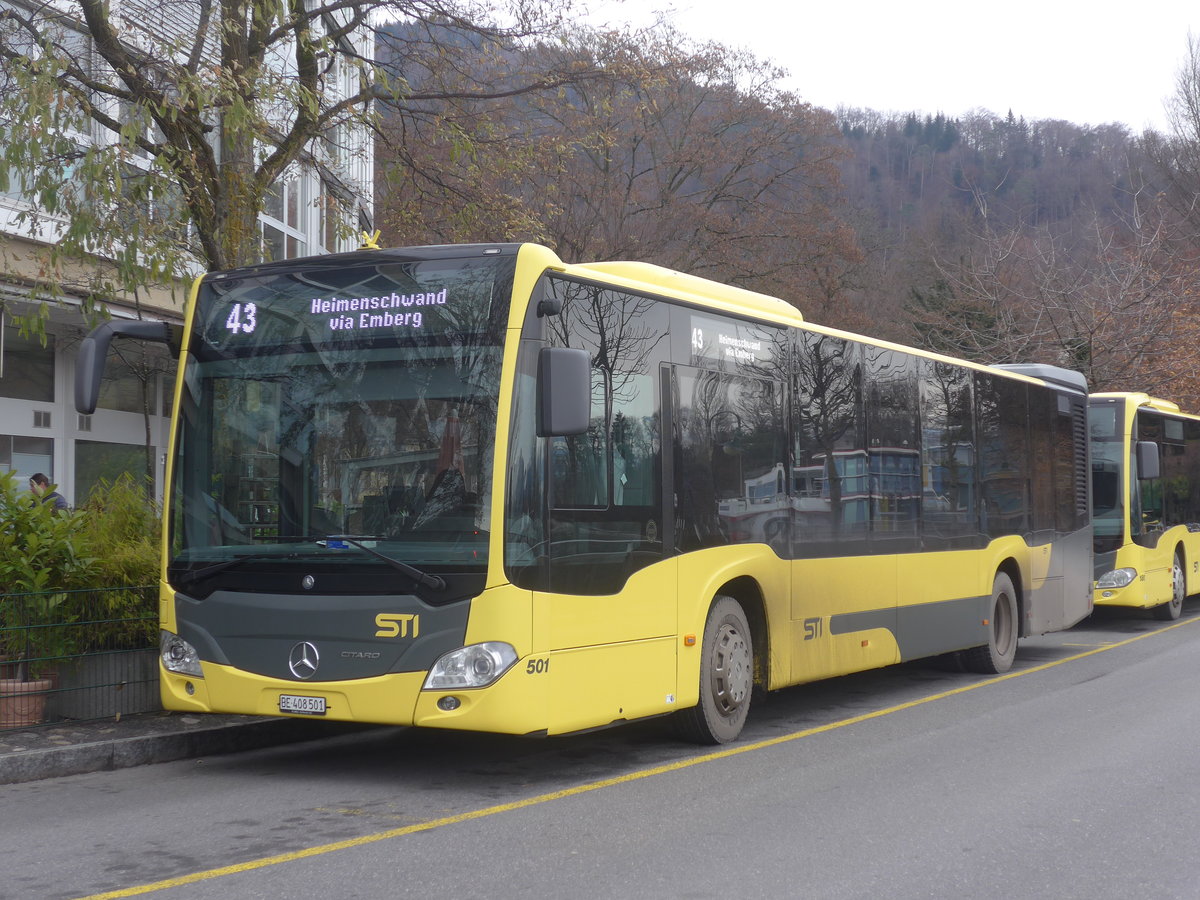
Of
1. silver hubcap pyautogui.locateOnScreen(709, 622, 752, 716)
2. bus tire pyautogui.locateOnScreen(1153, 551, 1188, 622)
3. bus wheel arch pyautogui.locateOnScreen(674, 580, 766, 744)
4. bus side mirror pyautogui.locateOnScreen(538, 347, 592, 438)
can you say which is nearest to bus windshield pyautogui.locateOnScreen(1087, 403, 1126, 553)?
bus tire pyautogui.locateOnScreen(1153, 551, 1188, 622)

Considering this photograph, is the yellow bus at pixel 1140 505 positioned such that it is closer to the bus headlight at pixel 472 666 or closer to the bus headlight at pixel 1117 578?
the bus headlight at pixel 1117 578

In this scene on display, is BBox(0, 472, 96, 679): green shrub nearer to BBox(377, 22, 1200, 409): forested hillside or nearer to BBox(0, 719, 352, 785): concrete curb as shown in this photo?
BBox(0, 719, 352, 785): concrete curb

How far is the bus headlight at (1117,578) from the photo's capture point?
18.0 m

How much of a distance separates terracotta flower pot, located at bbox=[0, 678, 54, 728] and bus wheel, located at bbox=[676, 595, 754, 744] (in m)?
4.30

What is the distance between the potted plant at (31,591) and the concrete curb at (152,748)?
904 mm

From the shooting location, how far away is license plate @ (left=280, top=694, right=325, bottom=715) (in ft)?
24.7

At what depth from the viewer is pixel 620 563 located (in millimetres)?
8031

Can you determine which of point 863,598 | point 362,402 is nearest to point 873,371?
point 863,598

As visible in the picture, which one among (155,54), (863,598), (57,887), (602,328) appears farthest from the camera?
(155,54)

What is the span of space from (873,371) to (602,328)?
4029 millimetres

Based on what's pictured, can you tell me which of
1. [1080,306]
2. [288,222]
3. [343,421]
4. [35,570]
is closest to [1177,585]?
[1080,306]

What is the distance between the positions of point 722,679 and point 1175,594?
13.2 meters

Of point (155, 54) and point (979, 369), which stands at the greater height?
point (155, 54)

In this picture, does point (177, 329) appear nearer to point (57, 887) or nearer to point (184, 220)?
point (184, 220)
